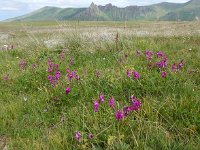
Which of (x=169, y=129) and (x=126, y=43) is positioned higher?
(x=126, y=43)

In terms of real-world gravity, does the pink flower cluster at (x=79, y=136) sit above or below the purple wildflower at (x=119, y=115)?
below

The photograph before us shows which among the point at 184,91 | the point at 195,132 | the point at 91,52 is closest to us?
the point at 195,132

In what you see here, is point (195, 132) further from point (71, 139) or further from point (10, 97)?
point (10, 97)

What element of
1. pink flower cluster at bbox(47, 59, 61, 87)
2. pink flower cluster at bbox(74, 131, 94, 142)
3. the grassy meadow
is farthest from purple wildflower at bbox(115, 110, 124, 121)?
pink flower cluster at bbox(47, 59, 61, 87)

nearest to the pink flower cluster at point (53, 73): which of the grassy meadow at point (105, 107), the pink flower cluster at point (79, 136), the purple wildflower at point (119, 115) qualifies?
the grassy meadow at point (105, 107)

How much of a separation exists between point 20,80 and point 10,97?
2.79 feet

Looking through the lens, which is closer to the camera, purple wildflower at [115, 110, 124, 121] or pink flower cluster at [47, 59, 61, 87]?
purple wildflower at [115, 110, 124, 121]

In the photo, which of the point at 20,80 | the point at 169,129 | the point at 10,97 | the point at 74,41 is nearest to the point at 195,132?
the point at 169,129

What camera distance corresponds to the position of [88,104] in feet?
14.6

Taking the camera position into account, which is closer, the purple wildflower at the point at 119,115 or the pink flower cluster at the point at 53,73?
the purple wildflower at the point at 119,115

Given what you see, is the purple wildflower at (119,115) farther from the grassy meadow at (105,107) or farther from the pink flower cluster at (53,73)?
the pink flower cluster at (53,73)

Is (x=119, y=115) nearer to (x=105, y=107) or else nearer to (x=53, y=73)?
(x=105, y=107)

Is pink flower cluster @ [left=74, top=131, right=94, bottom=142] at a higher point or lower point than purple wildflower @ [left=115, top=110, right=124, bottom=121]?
lower

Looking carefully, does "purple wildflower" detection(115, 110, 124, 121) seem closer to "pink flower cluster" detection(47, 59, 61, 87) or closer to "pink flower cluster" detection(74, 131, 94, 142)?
"pink flower cluster" detection(74, 131, 94, 142)
